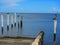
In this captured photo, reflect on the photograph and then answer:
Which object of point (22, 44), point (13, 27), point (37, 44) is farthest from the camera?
point (13, 27)

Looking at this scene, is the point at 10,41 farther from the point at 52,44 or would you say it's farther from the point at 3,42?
the point at 52,44

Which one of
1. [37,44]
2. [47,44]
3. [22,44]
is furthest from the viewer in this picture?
[47,44]

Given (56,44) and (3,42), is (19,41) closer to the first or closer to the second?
(3,42)

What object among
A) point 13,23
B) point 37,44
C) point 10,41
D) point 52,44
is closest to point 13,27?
point 13,23

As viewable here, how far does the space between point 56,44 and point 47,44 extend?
1.36m

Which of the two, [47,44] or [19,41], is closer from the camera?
[19,41]

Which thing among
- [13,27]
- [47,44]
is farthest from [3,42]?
[13,27]

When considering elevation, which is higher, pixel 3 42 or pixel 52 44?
pixel 3 42

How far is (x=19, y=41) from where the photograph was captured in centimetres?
1511

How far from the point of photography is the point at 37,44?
32.9ft

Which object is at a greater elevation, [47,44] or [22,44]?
[22,44]

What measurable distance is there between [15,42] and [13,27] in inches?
893

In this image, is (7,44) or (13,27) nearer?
(7,44)

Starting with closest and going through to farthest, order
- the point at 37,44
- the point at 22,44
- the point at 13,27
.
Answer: the point at 37,44 < the point at 22,44 < the point at 13,27
